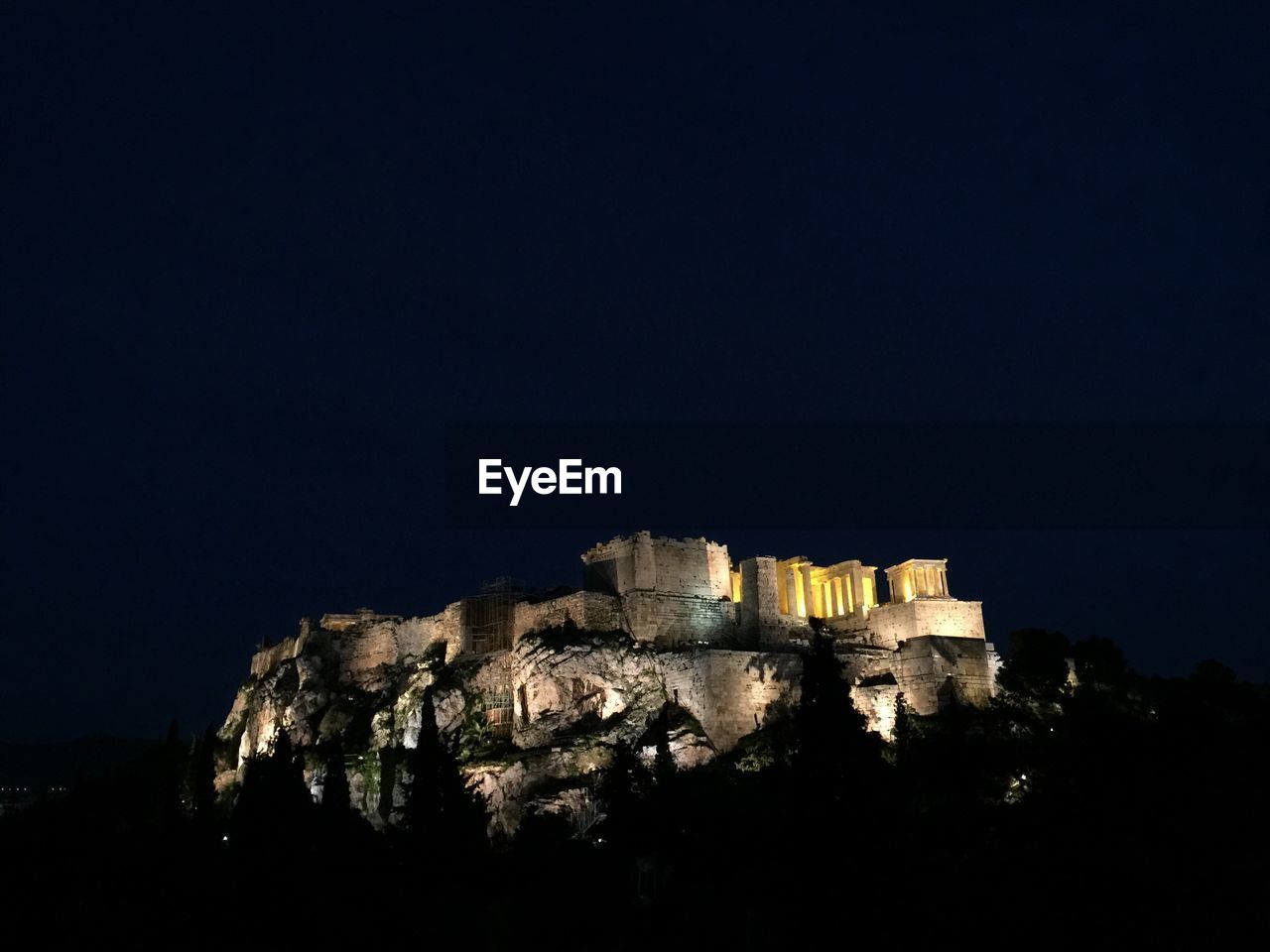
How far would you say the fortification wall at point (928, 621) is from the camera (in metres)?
64.4

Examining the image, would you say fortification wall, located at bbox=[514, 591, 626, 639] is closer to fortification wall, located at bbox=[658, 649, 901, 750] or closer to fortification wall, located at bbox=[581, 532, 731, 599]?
fortification wall, located at bbox=[581, 532, 731, 599]

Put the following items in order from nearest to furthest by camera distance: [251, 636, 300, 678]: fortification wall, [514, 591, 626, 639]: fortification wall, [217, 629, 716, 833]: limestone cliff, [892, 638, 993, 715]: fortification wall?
[217, 629, 716, 833]: limestone cliff, [892, 638, 993, 715]: fortification wall, [514, 591, 626, 639]: fortification wall, [251, 636, 300, 678]: fortification wall

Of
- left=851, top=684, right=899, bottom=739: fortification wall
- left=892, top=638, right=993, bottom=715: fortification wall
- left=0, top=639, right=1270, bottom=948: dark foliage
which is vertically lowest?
left=0, top=639, right=1270, bottom=948: dark foliage

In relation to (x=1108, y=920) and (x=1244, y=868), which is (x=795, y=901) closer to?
(x=1108, y=920)

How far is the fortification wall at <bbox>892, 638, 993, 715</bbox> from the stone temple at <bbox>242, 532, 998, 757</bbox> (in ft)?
0.22

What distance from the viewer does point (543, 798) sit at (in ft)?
172

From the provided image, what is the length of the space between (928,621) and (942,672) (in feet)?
17.6

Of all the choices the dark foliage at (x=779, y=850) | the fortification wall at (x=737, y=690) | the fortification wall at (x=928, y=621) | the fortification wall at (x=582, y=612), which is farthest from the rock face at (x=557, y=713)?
the fortification wall at (x=928, y=621)

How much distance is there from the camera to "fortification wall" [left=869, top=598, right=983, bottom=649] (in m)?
64.4

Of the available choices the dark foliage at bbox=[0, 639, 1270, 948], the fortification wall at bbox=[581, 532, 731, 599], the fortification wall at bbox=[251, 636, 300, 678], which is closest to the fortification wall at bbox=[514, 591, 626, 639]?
the fortification wall at bbox=[581, 532, 731, 599]

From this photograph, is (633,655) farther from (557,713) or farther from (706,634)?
(706,634)

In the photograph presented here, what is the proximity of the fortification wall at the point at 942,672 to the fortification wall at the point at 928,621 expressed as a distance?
2695 mm

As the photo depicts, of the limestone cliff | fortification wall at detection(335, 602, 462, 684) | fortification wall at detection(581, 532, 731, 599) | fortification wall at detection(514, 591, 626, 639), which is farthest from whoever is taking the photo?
fortification wall at detection(335, 602, 462, 684)

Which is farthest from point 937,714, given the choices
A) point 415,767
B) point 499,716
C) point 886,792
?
point 886,792
